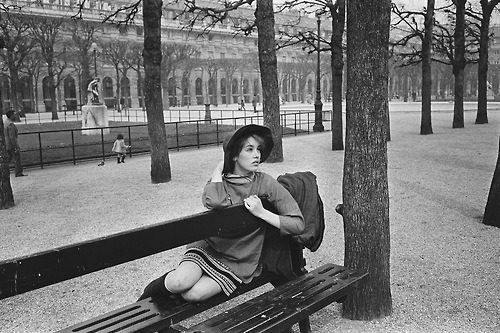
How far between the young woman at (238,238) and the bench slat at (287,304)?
225mm

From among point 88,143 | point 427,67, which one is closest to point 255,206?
point 88,143

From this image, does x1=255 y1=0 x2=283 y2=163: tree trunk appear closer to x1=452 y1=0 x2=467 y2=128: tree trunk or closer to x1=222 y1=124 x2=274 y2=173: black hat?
x1=222 y1=124 x2=274 y2=173: black hat

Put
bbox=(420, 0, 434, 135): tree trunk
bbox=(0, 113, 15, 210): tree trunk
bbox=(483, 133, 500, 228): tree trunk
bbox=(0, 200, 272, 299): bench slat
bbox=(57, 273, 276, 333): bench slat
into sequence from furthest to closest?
bbox=(420, 0, 434, 135): tree trunk
bbox=(0, 113, 15, 210): tree trunk
bbox=(483, 133, 500, 228): tree trunk
bbox=(57, 273, 276, 333): bench slat
bbox=(0, 200, 272, 299): bench slat

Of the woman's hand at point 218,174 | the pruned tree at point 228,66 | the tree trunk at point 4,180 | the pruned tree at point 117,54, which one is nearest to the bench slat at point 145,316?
the woman's hand at point 218,174

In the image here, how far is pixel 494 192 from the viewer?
7.06 m

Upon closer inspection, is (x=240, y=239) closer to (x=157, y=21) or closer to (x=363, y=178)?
(x=363, y=178)

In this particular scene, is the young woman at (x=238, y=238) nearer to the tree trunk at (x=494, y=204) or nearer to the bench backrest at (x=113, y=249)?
the bench backrest at (x=113, y=249)

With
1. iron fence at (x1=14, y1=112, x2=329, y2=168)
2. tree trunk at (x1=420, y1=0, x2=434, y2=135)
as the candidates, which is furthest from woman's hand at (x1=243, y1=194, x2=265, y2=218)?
tree trunk at (x1=420, y1=0, x2=434, y2=135)

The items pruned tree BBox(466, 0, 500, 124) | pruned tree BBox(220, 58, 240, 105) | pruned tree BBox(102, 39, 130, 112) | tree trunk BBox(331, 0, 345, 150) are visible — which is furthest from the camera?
pruned tree BBox(220, 58, 240, 105)

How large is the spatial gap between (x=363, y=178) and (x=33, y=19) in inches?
1548

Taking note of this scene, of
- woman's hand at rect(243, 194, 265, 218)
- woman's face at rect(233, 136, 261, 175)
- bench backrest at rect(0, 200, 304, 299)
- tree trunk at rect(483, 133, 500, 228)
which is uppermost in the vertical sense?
woman's face at rect(233, 136, 261, 175)

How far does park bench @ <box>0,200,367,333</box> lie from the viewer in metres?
2.59

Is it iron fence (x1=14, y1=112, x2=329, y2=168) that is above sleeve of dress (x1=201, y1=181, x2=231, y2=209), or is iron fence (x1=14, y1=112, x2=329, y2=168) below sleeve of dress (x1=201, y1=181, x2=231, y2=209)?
below

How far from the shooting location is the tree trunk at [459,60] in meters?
22.8
